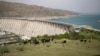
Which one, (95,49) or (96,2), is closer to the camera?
(95,49)

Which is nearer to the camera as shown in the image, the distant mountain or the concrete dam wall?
the distant mountain

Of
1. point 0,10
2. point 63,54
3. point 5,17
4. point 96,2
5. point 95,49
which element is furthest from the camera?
Answer: point 5,17

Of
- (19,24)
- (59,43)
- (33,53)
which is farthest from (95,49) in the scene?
(19,24)

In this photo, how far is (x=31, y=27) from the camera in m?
19.9

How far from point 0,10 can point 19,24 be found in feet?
13.7

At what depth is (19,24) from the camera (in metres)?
20.9

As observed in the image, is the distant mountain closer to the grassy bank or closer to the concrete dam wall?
the concrete dam wall

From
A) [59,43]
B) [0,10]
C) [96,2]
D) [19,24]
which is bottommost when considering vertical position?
[19,24]

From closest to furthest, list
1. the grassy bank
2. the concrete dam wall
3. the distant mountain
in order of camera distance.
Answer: the grassy bank, the distant mountain, the concrete dam wall

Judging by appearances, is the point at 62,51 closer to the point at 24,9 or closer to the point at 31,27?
the point at 24,9

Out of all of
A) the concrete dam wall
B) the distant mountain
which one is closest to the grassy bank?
the distant mountain

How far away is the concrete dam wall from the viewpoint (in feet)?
54.3

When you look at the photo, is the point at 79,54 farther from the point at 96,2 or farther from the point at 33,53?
the point at 96,2

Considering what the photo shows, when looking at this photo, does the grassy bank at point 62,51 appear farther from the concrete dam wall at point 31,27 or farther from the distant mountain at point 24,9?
the concrete dam wall at point 31,27
